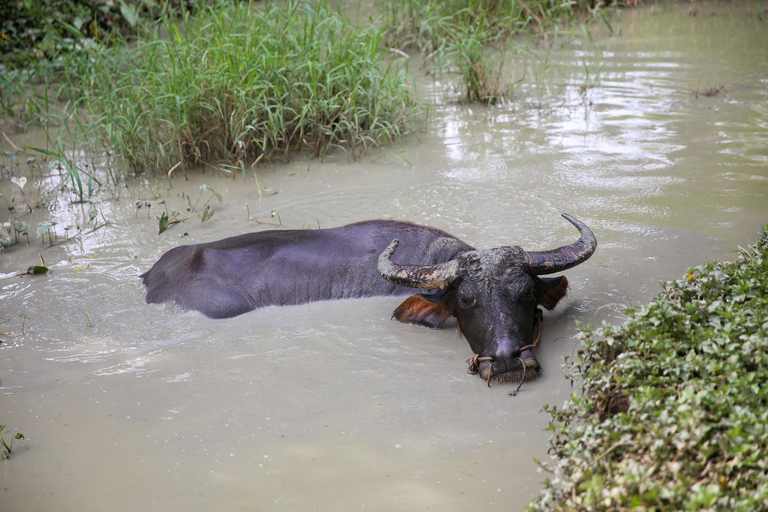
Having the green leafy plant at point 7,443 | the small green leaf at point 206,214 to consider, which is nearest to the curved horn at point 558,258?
the green leafy plant at point 7,443

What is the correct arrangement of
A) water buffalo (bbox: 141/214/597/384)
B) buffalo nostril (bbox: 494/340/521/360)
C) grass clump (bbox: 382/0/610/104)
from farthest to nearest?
grass clump (bbox: 382/0/610/104) → water buffalo (bbox: 141/214/597/384) → buffalo nostril (bbox: 494/340/521/360)

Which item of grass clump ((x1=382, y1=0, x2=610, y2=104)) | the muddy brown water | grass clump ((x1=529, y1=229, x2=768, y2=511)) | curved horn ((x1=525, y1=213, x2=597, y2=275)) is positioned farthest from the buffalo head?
grass clump ((x1=382, y1=0, x2=610, y2=104))

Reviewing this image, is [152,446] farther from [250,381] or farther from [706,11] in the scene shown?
[706,11]

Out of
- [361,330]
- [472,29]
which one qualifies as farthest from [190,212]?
[472,29]

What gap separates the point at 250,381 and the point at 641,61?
23.9 ft

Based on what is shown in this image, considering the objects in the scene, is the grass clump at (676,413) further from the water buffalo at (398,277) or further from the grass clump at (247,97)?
the grass clump at (247,97)

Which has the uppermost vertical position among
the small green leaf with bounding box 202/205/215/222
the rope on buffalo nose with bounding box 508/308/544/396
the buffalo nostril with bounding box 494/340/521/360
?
the small green leaf with bounding box 202/205/215/222

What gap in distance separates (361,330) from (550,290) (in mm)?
1124

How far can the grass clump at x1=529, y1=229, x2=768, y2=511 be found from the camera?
5.67 feet

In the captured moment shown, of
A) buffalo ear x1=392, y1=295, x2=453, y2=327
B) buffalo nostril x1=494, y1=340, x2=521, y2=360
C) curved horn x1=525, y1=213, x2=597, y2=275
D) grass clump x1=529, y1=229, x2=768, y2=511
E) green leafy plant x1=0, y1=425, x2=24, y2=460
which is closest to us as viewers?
grass clump x1=529, y1=229, x2=768, y2=511

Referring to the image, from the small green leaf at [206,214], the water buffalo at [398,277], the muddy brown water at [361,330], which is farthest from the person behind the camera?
the small green leaf at [206,214]

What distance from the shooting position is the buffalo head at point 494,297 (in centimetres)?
336

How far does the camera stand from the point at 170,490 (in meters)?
2.64

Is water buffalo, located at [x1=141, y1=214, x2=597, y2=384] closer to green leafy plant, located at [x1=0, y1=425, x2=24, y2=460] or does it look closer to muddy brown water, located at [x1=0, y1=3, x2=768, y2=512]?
muddy brown water, located at [x1=0, y1=3, x2=768, y2=512]
